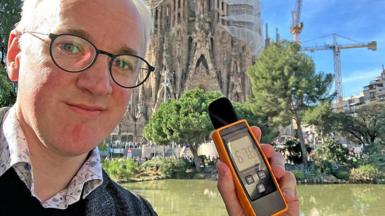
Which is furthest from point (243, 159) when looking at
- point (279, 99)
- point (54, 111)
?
point (279, 99)

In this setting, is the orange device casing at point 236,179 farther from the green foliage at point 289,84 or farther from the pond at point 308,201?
the green foliage at point 289,84

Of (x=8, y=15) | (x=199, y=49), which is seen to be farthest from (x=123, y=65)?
(x=199, y=49)

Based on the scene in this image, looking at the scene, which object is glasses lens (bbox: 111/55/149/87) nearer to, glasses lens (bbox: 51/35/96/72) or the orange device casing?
glasses lens (bbox: 51/35/96/72)

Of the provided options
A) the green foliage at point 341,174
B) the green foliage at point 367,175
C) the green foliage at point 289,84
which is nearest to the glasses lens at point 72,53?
the green foliage at point 367,175

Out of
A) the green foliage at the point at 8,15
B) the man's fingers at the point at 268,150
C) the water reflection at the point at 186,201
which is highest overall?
the green foliage at the point at 8,15

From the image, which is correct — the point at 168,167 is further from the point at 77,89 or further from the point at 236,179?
the point at 77,89

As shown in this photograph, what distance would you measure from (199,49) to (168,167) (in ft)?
60.0

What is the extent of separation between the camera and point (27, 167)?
0.82 metres

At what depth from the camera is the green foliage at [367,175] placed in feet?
41.4

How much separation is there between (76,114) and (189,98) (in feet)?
51.0

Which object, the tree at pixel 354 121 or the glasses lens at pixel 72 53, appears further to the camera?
the tree at pixel 354 121

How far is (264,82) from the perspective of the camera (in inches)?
614

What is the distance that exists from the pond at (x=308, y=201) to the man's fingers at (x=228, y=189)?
5917 millimetres

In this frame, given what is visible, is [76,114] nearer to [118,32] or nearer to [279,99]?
[118,32]
